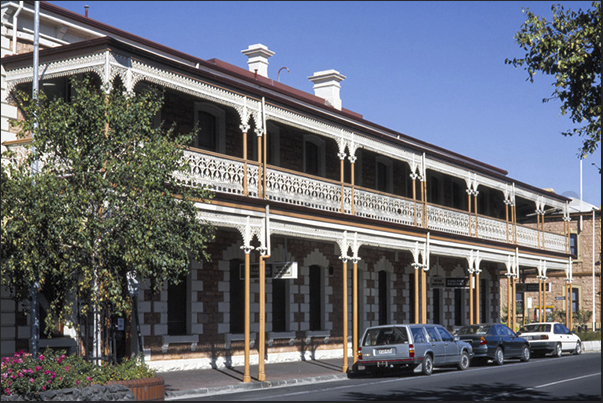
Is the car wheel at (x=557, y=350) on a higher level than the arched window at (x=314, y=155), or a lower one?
lower

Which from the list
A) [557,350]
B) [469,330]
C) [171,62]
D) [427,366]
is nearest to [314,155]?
[469,330]

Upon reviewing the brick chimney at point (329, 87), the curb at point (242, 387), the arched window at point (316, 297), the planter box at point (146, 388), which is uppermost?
the brick chimney at point (329, 87)

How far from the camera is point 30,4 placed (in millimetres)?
18656

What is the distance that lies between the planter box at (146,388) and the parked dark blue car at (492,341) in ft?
42.9

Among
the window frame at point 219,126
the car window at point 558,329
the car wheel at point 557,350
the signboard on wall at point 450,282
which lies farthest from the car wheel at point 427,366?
the car window at point 558,329

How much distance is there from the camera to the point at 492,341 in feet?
86.3

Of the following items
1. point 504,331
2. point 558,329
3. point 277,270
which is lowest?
point 558,329

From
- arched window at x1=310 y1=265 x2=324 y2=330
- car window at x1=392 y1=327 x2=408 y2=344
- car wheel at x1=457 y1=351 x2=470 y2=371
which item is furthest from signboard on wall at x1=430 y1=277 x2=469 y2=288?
car window at x1=392 y1=327 x2=408 y2=344

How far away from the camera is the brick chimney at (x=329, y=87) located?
105ft

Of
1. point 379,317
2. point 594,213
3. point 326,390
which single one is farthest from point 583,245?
point 326,390

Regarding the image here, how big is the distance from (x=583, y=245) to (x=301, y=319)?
3122 cm

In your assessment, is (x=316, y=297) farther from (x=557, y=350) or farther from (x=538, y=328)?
(x=557, y=350)

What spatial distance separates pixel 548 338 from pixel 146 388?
65.3 feet

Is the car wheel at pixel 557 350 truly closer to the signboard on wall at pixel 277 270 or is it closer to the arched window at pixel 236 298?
the arched window at pixel 236 298
